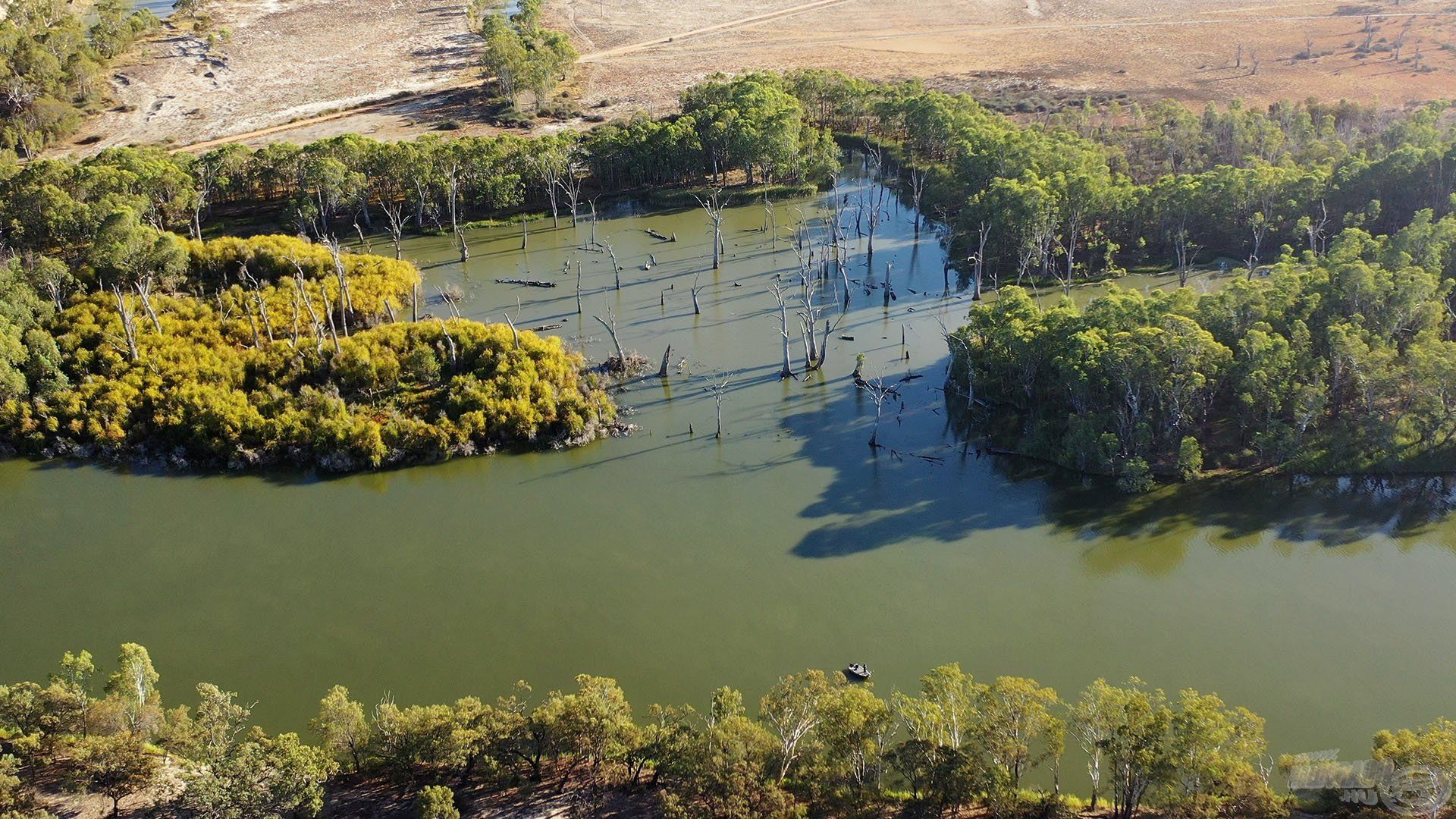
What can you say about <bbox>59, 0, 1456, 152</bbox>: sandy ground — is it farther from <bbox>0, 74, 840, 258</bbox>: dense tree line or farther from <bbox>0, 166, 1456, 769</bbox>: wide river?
A: <bbox>0, 166, 1456, 769</bbox>: wide river

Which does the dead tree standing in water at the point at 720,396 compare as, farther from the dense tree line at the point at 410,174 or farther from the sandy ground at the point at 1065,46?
the sandy ground at the point at 1065,46

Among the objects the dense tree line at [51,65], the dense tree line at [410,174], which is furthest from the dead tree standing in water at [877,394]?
the dense tree line at [51,65]

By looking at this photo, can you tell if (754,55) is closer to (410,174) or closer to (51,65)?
(410,174)

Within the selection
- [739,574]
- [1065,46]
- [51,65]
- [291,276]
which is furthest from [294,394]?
[1065,46]

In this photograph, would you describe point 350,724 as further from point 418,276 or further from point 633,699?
point 418,276

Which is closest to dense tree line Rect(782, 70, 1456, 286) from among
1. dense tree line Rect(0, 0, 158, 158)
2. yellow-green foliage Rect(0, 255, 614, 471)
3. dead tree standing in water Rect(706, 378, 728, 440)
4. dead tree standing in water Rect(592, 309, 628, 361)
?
dead tree standing in water Rect(706, 378, 728, 440)

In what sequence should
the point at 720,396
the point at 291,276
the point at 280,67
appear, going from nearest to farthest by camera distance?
the point at 720,396 → the point at 291,276 → the point at 280,67

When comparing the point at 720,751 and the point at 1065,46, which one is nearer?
the point at 720,751

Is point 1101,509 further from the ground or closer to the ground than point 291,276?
closer to the ground
